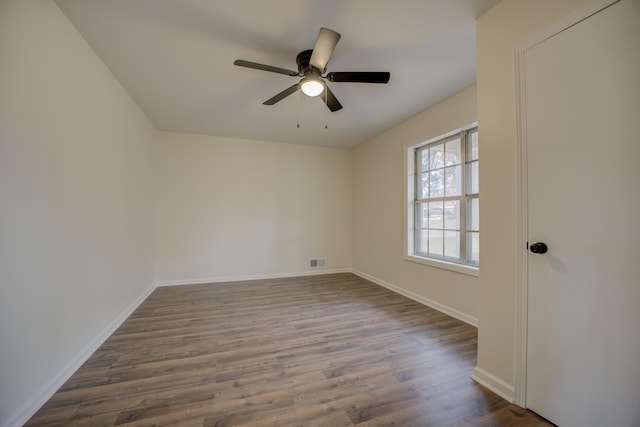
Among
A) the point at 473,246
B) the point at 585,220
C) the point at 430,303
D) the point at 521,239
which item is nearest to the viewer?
the point at 585,220

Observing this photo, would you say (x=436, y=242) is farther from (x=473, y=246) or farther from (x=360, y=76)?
(x=360, y=76)

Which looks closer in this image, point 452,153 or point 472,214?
point 472,214

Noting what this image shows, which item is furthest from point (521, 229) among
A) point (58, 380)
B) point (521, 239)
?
point (58, 380)

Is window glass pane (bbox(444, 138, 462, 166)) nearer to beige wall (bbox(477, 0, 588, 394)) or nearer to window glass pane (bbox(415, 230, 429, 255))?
window glass pane (bbox(415, 230, 429, 255))

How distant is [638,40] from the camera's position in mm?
1072

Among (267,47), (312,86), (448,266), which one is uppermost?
(267,47)

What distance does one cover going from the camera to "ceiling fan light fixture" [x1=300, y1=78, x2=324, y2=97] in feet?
6.62

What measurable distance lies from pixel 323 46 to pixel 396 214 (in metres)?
2.69

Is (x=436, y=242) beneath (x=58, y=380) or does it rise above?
above

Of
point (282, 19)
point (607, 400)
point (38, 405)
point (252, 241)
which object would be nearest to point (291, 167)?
point (252, 241)

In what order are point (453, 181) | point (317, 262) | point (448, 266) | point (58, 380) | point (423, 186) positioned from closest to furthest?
point (58, 380), point (448, 266), point (453, 181), point (423, 186), point (317, 262)

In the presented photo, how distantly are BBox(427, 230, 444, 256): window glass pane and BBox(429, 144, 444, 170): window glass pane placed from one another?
886 millimetres

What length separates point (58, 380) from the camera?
1595 millimetres

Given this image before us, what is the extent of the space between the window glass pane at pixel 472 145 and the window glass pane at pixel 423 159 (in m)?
0.65
